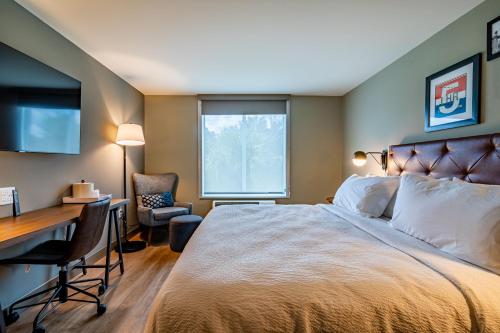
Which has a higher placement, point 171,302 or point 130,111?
point 130,111

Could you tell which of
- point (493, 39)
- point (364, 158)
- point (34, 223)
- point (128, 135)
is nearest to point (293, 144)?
point (364, 158)

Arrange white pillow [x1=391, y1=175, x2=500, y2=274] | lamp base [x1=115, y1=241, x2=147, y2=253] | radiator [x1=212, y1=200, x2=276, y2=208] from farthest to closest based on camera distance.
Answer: radiator [x1=212, y1=200, x2=276, y2=208]
lamp base [x1=115, y1=241, x2=147, y2=253]
white pillow [x1=391, y1=175, x2=500, y2=274]

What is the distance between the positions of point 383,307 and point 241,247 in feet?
2.32

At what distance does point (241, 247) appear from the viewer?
1374mm

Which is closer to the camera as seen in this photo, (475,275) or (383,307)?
(383,307)

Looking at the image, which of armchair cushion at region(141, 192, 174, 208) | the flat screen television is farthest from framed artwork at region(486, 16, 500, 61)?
armchair cushion at region(141, 192, 174, 208)

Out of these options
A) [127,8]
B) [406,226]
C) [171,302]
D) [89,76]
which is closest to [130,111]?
[89,76]

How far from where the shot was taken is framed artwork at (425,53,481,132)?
189 centimetres

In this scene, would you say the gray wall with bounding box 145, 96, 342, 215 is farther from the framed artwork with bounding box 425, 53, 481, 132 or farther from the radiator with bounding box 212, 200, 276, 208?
the framed artwork with bounding box 425, 53, 481, 132

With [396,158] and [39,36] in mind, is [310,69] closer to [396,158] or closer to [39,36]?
[396,158]

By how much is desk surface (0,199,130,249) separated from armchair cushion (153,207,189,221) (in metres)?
1.21

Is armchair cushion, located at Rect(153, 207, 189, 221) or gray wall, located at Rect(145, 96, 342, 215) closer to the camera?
armchair cushion, located at Rect(153, 207, 189, 221)

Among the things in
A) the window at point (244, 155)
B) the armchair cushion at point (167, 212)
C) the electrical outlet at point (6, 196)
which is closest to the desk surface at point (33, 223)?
the electrical outlet at point (6, 196)

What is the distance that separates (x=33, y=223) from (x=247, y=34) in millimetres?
2219
